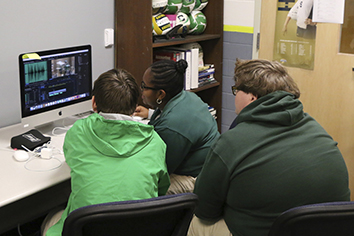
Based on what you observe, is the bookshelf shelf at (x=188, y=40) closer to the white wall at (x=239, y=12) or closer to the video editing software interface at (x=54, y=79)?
the white wall at (x=239, y=12)

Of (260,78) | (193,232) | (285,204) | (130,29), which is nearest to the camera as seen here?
(285,204)

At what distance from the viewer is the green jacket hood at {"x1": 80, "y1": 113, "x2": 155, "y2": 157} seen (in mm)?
1432

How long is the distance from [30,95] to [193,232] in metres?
1.10

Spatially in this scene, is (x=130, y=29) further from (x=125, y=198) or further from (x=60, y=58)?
(x=125, y=198)

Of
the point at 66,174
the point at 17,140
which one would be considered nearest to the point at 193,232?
the point at 66,174

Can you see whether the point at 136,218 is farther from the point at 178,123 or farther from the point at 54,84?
the point at 54,84

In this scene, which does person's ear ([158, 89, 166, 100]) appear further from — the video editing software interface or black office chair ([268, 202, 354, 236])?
black office chair ([268, 202, 354, 236])

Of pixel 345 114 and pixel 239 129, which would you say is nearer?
pixel 239 129

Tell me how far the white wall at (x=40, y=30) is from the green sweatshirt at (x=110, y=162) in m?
1.01

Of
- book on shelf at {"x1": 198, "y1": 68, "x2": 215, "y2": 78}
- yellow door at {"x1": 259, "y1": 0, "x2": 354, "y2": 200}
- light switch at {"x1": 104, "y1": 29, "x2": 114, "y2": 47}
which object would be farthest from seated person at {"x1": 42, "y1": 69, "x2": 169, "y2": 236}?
yellow door at {"x1": 259, "y1": 0, "x2": 354, "y2": 200}

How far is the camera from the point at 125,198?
1379 mm

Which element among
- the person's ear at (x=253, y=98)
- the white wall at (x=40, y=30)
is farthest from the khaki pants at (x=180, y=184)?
the white wall at (x=40, y=30)

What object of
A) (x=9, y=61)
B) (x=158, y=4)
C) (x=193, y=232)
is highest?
(x=158, y=4)

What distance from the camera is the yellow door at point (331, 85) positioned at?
2.82 meters
